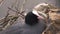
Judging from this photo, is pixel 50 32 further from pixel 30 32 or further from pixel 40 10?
pixel 40 10

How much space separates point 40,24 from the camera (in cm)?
108

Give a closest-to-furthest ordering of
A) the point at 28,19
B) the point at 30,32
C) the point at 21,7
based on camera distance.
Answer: the point at 30,32, the point at 28,19, the point at 21,7

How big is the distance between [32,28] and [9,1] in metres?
0.48

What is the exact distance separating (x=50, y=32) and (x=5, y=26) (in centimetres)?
40

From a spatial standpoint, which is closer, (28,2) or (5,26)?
(5,26)

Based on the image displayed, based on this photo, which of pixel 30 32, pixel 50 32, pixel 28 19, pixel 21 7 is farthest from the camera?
pixel 21 7

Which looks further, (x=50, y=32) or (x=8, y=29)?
(x=8, y=29)

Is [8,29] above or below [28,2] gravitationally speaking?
below

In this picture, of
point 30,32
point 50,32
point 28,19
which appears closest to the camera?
point 50,32

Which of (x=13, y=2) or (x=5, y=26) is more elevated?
(x=13, y=2)

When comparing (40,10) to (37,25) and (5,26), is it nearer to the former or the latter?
(37,25)

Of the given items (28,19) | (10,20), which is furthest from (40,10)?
(10,20)

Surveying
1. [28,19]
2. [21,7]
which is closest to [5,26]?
[28,19]

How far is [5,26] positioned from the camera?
110cm
